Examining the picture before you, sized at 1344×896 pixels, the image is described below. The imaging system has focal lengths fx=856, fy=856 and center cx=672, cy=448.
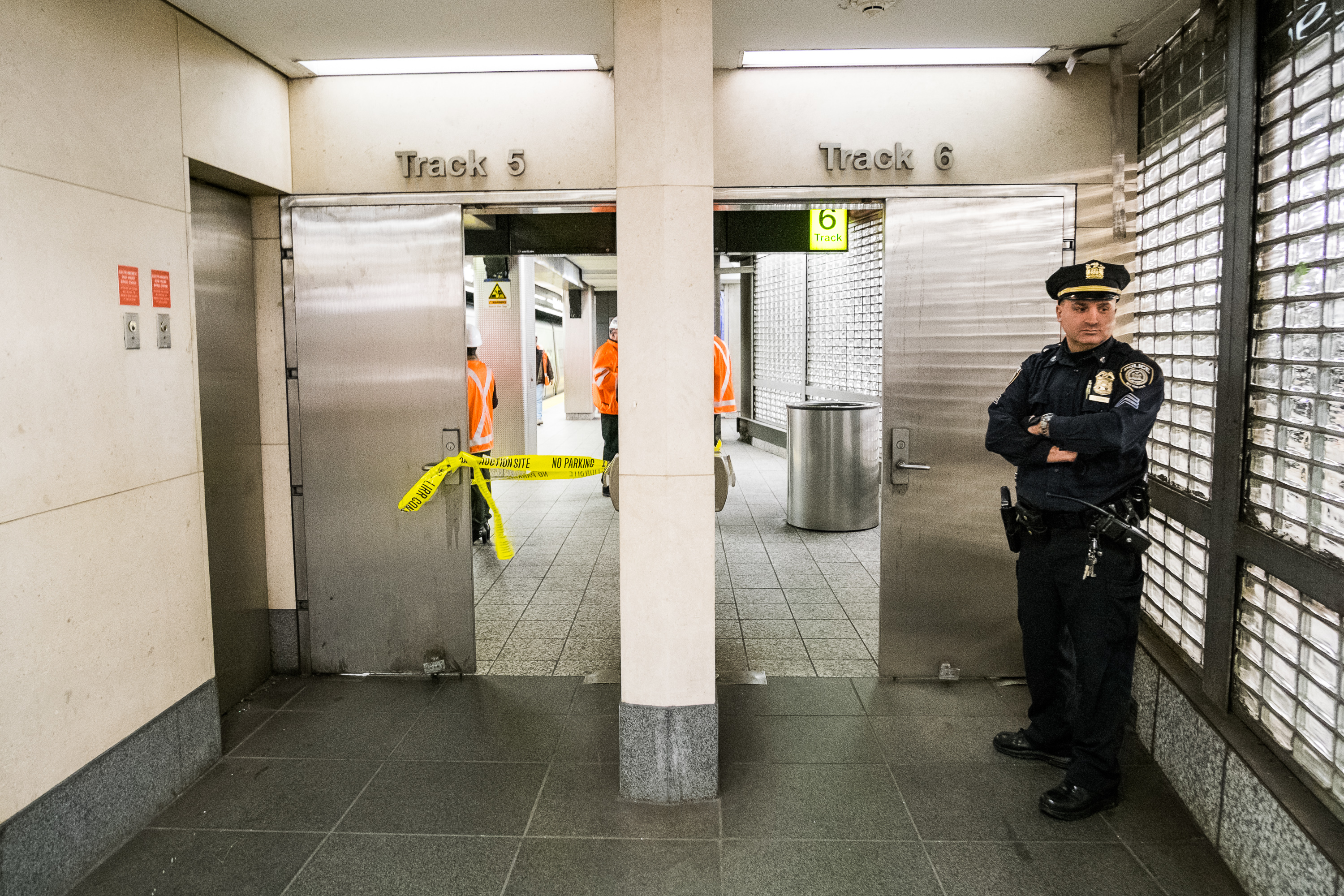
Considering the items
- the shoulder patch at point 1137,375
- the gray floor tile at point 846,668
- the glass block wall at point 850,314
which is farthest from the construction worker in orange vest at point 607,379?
the shoulder patch at point 1137,375

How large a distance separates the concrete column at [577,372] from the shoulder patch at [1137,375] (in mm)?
17021

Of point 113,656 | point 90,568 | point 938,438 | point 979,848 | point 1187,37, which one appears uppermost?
point 1187,37

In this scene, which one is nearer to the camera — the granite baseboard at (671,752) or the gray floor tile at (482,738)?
the granite baseboard at (671,752)

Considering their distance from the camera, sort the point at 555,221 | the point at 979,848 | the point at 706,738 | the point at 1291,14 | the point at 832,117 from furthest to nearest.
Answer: the point at 555,221 → the point at 832,117 → the point at 706,738 → the point at 979,848 → the point at 1291,14

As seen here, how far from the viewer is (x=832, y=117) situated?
3971 millimetres

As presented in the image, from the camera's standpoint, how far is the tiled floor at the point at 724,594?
4.59 meters

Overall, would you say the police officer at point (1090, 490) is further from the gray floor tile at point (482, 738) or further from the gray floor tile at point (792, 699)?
the gray floor tile at point (482, 738)

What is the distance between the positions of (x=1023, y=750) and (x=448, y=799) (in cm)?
226

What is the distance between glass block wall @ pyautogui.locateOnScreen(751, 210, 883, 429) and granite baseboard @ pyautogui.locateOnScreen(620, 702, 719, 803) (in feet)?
8.71

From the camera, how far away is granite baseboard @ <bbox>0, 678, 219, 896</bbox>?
2527 millimetres

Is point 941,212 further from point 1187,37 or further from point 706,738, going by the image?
point 706,738

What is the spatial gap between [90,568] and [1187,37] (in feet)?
14.7

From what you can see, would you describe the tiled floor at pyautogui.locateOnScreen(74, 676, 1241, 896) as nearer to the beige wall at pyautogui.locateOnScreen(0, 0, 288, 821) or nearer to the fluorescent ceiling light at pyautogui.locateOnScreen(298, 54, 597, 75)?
the beige wall at pyautogui.locateOnScreen(0, 0, 288, 821)

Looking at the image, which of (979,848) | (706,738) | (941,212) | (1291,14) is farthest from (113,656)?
(1291,14)
